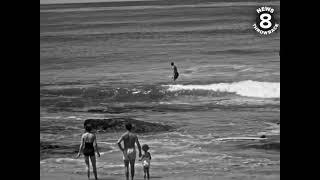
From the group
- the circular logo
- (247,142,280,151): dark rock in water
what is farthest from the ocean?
the circular logo

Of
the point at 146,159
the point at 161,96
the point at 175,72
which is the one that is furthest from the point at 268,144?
the point at 175,72

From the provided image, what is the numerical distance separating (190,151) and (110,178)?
299 centimetres

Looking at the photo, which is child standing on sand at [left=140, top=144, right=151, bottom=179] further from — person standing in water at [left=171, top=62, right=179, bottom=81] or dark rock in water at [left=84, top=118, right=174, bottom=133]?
person standing in water at [left=171, top=62, right=179, bottom=81]

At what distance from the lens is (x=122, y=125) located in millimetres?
20031

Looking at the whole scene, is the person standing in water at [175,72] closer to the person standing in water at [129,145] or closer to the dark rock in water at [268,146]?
the dark rock in water at [268,146]

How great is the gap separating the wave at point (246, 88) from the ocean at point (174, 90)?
4 cm

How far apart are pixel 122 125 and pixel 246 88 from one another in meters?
5.84

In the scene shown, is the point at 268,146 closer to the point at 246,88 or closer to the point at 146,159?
the point at 146,159

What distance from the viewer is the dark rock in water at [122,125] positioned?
19906 millimetres

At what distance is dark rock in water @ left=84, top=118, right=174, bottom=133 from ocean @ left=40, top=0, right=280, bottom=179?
1.28 feet
